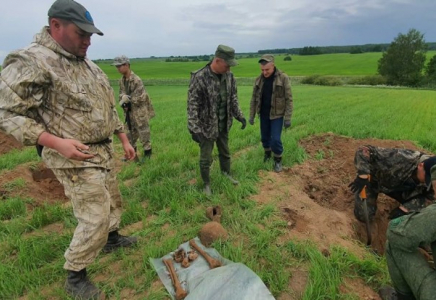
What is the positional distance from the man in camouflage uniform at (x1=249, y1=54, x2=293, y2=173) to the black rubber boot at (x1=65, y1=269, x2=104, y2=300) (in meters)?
3.27

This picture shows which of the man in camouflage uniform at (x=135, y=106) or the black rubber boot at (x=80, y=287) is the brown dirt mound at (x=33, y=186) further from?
the black rubber boot at (x=80, y=287)

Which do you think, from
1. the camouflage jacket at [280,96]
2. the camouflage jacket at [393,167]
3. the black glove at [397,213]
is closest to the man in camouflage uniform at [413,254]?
the camouflage jacket at [393,167]

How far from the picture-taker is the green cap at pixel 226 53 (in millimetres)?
3608

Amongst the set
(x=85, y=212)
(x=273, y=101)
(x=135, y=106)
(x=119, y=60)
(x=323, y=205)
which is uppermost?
(x=119, y=60)

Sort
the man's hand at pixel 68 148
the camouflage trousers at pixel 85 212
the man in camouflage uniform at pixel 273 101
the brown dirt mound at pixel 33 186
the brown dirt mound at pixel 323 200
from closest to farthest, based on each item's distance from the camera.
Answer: the man's hand at pixel 68 148
the camouflage trousers at pixel 85 212
the brown dirt mound at pixel 323 200
the brown dirt mound at pixel 33 186
the man in camouflage uniform at pixel 273 101

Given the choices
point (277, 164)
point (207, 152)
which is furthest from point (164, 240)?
point (277, 164)

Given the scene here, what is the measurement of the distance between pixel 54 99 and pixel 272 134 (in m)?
3.54

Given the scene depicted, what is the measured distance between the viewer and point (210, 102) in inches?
152

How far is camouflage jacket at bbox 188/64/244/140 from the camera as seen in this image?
149 inches

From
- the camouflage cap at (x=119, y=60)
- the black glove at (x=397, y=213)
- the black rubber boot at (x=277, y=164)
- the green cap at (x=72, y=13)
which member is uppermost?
the green cap at (x=72, y=13)

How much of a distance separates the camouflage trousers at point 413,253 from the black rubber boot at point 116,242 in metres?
2.30

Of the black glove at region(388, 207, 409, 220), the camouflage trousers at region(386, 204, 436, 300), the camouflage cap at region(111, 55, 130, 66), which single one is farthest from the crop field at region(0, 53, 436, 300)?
the camouflage cap at region(111, 55, 130, 66)

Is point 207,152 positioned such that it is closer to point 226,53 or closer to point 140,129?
point 226,53

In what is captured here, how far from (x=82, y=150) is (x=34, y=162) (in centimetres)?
432
